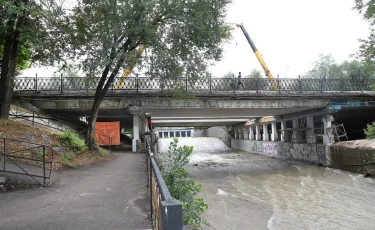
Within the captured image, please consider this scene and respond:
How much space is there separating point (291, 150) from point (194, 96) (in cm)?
1420

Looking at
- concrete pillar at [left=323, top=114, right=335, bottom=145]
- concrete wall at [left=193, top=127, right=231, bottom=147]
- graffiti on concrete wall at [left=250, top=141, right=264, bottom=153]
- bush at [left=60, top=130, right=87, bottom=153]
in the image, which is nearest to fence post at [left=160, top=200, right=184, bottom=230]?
bush at [left=60, top=130, right=87, bottom=153]

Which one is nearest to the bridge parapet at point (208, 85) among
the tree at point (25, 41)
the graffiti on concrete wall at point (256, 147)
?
the tree at point (25, 41)

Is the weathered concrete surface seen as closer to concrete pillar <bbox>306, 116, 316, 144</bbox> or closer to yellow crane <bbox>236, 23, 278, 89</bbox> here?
concrete pillar <bbox>306, 116, 316, 144</bbox>

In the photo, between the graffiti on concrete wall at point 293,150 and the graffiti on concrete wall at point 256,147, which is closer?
the graffiti on concrete wall at point 293,150

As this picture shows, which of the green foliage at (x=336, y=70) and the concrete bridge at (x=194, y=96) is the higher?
the green foliage at (x=336, y=70)

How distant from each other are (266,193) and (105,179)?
792 cm

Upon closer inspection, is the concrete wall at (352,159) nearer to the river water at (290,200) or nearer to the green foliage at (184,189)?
the river water at (290,200)

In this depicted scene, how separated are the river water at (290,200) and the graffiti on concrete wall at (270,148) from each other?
1132 centimetres

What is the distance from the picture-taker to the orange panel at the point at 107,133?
1995 centimetres

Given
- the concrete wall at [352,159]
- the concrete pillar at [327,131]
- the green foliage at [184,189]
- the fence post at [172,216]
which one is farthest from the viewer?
the concrete pillar at [327,131]

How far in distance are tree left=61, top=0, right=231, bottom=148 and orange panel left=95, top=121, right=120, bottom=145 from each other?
4.71 metres

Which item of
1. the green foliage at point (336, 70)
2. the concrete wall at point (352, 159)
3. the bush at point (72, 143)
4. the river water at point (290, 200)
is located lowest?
the river water at point (290, 200)

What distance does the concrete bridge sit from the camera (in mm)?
18812

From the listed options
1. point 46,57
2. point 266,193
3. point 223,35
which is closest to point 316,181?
point 266,193
